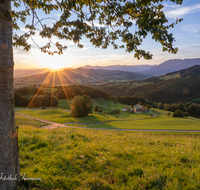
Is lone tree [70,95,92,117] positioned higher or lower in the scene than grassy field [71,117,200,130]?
higher

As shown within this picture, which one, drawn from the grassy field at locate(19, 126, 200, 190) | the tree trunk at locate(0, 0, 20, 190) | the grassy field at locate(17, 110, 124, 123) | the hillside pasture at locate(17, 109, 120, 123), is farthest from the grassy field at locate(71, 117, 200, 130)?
the tree trunk at locate(0, 0, 20, 190)

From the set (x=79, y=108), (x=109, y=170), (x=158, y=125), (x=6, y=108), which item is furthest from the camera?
(x=79, y=108)

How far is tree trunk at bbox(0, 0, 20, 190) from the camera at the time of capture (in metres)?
2.82

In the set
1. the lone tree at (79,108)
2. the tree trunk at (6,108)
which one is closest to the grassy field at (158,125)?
the lone tree at (79,108)

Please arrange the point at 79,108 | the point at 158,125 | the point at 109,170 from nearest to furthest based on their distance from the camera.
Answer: the point at 109,170
the point at 158,125
the point at 79,108

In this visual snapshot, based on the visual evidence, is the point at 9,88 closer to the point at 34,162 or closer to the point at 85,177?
the point at 34,162

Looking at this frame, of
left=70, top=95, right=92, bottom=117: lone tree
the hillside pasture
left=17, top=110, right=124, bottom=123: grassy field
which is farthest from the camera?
left=70, top=95, right=92, bottom=117: lone tree

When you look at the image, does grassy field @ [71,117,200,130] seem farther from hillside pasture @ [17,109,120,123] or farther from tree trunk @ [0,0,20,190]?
tree trunk @ [0,0,20,190]

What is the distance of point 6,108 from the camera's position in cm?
289

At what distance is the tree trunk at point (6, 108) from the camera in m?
2.82

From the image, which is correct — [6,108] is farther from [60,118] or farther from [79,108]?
[79,108]

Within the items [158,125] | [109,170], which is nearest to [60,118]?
[158,125]

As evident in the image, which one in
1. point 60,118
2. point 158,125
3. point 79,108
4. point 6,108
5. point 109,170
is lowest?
point 158,125

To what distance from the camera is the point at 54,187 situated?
10.7ft
